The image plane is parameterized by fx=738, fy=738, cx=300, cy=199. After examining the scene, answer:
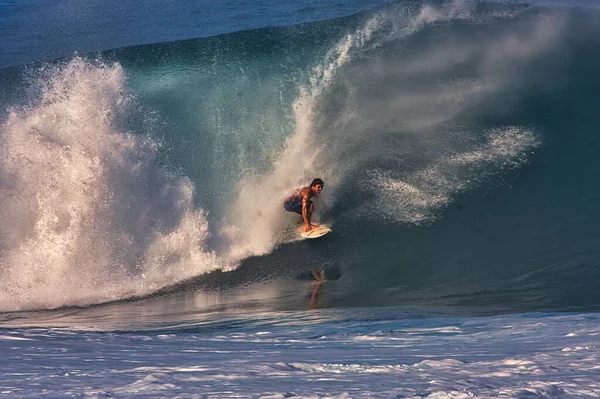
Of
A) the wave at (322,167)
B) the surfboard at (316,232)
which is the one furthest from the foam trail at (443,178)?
the surfboard at (316,232)

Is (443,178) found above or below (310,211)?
above

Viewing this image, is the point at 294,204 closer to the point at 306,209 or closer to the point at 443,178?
the point at 306,209

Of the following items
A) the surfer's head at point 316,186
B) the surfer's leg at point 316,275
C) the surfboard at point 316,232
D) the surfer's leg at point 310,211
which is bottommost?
the surfer's leg at point 316,275

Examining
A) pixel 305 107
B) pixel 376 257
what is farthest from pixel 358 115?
pixel 376 257

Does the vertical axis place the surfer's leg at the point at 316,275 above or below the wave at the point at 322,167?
below

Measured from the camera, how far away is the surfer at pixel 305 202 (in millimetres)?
9031

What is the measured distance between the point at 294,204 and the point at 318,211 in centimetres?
58

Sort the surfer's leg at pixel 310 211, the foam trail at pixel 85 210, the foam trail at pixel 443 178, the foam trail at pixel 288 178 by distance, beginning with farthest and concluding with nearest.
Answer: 1. the foam trail at pixel 443 178
2. the foam trail at pixel 288 178
3. the surfer's leg at pixel 310 211
4. the foam trail at pixel 85 210

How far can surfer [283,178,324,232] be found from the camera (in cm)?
903

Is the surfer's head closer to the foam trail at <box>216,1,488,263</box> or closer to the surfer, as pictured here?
the surfer

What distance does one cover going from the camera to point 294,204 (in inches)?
362

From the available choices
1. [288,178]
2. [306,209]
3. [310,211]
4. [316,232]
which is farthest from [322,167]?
[316,232]

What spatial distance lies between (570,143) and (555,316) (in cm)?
538

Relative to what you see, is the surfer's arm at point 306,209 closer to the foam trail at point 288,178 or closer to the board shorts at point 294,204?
the board shorts at point 294,204
